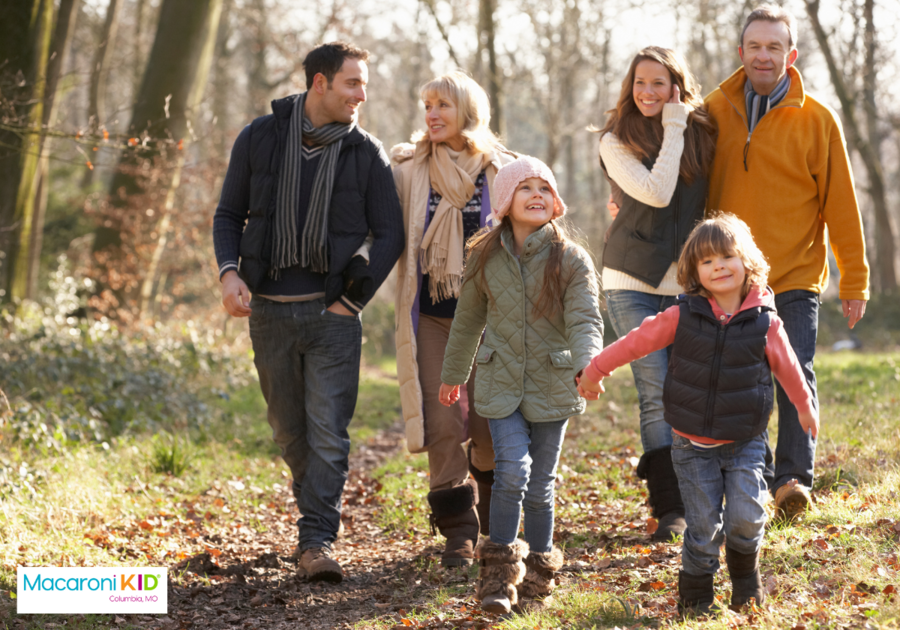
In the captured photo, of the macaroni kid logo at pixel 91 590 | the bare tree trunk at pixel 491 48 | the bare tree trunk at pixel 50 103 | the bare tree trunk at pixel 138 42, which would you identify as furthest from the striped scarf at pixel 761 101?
the bare tree trunk at pixel 138 42

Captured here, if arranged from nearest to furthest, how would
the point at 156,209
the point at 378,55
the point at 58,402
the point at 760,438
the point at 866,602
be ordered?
the point at 866,602, the point at 760,438, the point at 58,402, the point at 156,209, the point at 378,55

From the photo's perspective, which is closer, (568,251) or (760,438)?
(760,438)

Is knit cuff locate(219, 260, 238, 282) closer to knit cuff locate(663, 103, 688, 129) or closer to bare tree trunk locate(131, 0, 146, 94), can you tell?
knit cuff locate(663, 103, 688, 129)

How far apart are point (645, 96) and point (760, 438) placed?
6.84ft

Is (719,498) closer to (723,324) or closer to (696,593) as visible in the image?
(696,593)

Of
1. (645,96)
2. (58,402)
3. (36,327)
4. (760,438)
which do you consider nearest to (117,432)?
(58,402)

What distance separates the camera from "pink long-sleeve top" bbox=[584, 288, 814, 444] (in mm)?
3164

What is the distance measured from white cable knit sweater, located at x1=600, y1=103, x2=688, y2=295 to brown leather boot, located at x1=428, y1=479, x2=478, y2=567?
4.73 ft

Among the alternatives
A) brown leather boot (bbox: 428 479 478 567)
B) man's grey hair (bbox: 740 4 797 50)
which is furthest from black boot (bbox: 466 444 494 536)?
man's grey hair (bbox: 740 4 797 50)

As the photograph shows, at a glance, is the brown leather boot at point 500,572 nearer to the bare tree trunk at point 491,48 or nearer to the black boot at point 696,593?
the black boot at point 696,593

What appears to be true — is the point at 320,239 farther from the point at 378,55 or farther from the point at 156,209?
the point at 378,55

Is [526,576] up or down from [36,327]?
down

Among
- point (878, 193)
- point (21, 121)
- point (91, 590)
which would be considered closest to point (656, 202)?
point (91, 590)

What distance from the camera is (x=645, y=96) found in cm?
450
